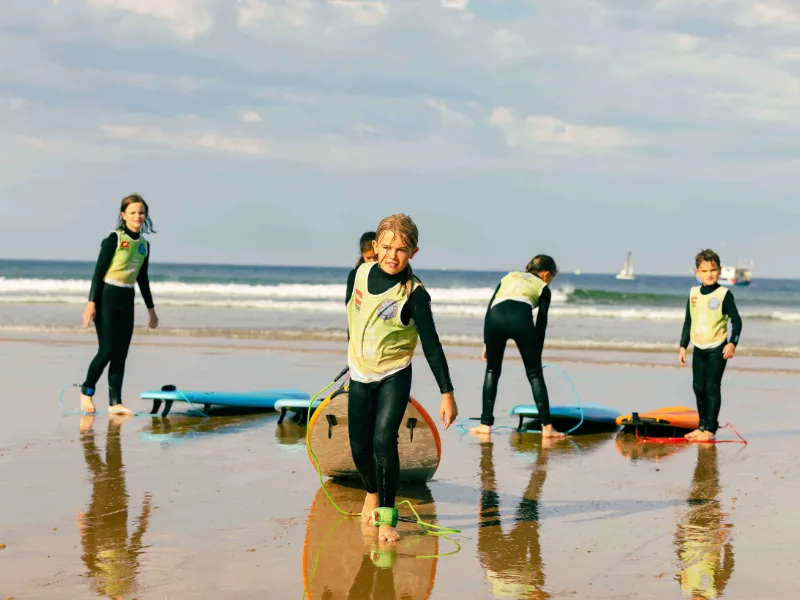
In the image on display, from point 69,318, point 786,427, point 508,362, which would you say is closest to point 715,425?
point 786,427

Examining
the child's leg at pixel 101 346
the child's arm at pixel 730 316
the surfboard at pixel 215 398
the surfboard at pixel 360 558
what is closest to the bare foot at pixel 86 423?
the child's leg at pixel 101 346

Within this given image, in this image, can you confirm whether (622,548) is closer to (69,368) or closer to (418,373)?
(418,373)

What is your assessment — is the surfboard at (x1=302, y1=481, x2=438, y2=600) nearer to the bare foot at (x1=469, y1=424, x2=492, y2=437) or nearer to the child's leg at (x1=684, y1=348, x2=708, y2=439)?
the bare foot at (x1=469, y1=424, x2=492, y2=437)

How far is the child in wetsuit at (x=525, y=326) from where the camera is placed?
29.1 ft

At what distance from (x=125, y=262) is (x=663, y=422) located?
543 cm

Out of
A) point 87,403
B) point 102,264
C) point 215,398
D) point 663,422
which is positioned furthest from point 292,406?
point 663,422

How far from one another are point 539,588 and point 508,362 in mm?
12038

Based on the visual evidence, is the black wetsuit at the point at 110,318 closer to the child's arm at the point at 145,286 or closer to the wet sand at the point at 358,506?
the child's arm at the point at 145,286

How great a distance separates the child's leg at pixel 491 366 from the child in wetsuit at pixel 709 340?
174cm

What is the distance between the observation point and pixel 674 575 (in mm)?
4523

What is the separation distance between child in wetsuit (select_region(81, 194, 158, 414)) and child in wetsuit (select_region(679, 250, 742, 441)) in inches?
211

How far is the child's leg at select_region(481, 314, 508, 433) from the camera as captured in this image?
8922mm

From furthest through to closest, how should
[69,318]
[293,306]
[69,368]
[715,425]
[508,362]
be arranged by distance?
[293,306] < [69,318] < [508,362] < [69,368] < [715,425]

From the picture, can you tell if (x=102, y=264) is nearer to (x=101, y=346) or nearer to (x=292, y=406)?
(x=101, y=346)
